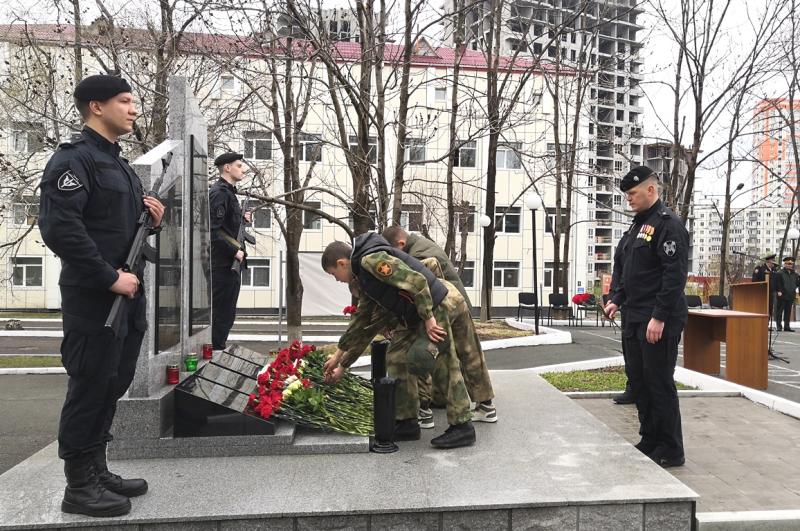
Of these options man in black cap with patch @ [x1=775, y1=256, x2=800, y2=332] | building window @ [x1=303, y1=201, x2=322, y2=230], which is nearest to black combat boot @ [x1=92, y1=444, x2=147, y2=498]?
man in black cap with patch @ [x1=775, y1=256, x2=800, y2=332]

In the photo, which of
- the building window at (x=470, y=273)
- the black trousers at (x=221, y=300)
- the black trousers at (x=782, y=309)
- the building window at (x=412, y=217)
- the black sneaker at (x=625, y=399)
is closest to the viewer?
the black trousers at (x=221, y=300)

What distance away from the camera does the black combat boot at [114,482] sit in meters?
3.52

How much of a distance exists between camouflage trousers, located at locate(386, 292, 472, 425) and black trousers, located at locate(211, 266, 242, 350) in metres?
2.54

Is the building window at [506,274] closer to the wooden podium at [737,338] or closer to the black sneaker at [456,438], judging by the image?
the wooden podium at [737,338]

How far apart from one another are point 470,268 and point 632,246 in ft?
106

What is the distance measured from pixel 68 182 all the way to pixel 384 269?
6.47 ft

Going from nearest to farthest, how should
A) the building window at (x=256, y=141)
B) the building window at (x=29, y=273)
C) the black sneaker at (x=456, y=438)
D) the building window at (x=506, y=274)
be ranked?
the black sneaker at (x=456, y=438) < the building window at (x=256, y=141) < the building window at (x=29, y=273) < the building window at (x=506, y=274)

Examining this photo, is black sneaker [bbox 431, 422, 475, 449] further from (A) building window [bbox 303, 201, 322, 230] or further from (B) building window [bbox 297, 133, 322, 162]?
(A) building window [bbox 303, 201, 322, 230]

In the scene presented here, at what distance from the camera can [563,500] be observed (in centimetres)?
354

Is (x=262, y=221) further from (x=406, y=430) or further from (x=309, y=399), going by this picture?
(x=406, y=430)

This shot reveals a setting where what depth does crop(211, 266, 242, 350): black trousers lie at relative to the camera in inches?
267

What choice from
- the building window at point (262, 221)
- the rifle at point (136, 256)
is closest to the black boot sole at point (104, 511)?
the rifle at point (136, 256)

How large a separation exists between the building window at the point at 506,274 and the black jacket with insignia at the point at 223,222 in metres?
31.6

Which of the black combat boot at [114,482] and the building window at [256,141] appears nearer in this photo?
the black combat boot at [114,482]
